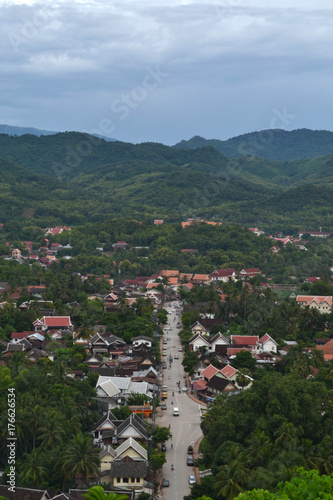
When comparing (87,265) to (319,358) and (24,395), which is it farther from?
(24,395)

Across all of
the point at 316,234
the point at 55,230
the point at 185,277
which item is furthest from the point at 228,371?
the point at 316,234

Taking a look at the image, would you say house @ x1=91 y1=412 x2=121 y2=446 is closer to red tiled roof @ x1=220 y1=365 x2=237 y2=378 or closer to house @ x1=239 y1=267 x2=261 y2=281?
red tiled roof @ x1=220 y1=365 x2=237 y2=378

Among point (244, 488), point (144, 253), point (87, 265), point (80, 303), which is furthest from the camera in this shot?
point (144, 253)

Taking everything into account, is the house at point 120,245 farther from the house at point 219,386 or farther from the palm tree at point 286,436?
the palm tree at point 286,436

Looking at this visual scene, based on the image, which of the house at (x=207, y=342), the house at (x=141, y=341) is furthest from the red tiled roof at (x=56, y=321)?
the house at (x=207, y=342)

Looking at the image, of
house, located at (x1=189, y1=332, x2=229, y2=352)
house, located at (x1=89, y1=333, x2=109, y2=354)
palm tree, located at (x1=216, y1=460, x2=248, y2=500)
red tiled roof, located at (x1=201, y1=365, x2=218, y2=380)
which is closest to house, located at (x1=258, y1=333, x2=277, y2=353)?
house, located at (x1=189, y1=332, x2=229, y2=352)

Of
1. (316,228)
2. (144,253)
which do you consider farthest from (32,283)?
(316,228)
